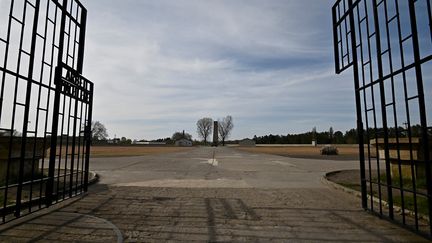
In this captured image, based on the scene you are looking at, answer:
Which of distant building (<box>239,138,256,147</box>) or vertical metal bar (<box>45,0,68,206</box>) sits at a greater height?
distant building (<box>239,138,256,147</box>)

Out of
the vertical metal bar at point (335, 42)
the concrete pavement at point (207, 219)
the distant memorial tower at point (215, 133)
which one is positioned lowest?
the concrete pavement at point (207, 219)

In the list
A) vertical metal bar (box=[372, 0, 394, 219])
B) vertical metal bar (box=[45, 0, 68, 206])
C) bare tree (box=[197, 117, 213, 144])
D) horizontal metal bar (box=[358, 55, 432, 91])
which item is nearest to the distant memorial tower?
bare tree (box=[197, 117, 213, 144])

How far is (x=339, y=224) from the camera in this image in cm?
568

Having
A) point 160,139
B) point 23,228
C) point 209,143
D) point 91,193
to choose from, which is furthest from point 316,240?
point 160,139

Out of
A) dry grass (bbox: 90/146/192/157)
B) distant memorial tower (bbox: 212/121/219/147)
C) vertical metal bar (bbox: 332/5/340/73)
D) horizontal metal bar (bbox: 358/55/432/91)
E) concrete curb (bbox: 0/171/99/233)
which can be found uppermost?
distant memorial tower (bbox: 212/121/219/147)

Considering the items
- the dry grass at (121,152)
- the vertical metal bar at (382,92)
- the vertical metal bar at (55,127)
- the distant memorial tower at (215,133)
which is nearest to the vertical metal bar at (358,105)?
the vertical metal bar at (382,92)

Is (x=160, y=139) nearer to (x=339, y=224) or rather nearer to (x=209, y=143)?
(x=209, y=143)

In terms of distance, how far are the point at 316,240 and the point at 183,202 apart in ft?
12.3

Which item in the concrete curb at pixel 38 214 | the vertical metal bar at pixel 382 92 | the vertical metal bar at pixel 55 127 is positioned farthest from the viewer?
the vertical metal bar at pixel 55 127

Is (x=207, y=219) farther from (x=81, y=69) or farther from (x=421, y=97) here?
(x=81, y=69)

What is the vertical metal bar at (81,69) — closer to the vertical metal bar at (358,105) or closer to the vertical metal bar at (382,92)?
the vertical metal bar at (358,105)

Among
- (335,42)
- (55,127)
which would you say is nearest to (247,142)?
(335,42)

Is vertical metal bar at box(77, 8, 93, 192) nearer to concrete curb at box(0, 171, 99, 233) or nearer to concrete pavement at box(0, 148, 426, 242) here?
concrete curb at box(0, 171, 99, 233)

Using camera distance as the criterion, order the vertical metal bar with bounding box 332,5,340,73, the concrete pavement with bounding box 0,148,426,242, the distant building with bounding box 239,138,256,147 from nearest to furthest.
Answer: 1. the concrete pavement with bounding box 0,148,426,242
2. the vertical metal bar with bounding box 332,5,340,73
3. the distant building with bounding box 239,138,256,147
